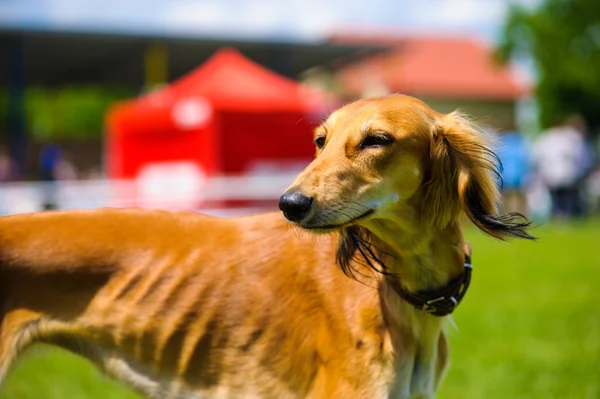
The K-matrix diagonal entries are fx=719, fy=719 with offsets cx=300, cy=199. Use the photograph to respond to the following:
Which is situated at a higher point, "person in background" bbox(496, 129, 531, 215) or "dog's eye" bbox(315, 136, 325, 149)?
"dog's eye" bbox(315, 136, 325, 149)

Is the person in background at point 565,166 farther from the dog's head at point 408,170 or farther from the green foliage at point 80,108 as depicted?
the green foliage at point 80,108

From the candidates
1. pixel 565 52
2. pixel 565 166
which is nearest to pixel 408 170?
pixel 565 166

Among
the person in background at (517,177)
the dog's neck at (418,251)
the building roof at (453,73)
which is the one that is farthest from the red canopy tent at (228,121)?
the building roof at (453,73)

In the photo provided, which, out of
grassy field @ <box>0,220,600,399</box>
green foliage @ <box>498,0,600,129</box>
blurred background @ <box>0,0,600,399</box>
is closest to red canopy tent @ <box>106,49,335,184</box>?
blurred background @ <box>0,0,600,399</box>

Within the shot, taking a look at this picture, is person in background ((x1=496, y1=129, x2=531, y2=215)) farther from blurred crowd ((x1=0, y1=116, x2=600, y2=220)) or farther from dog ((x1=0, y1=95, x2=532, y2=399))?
dog ((x1=0, y1=95, x2=532, y2=399))

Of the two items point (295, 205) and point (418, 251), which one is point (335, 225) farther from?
point (418, 251)

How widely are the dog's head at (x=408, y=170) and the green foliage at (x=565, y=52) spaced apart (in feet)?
124

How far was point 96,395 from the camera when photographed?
4926 millimetres

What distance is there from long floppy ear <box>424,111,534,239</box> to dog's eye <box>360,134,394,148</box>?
0.19m

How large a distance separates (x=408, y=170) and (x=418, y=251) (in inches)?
12.5

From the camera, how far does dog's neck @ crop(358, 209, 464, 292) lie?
273 centimetres

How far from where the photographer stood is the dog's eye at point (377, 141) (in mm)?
2641

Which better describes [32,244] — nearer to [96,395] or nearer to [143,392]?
[143,392]

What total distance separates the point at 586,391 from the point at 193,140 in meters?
10.2
